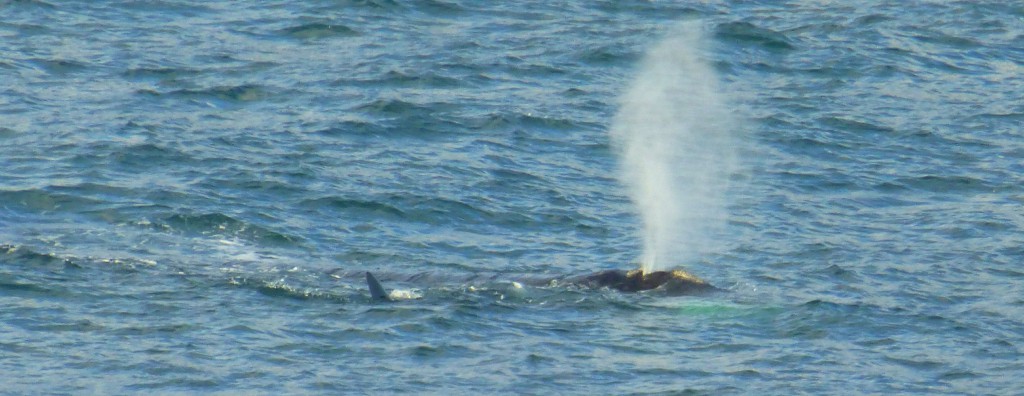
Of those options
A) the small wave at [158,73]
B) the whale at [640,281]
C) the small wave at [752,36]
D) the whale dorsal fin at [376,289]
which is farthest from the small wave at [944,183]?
the small wave at [158,73]

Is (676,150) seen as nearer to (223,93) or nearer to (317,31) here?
(223,93)

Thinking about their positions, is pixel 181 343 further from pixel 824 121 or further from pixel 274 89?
pixel 824 121

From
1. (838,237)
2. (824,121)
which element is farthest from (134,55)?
(838,237)

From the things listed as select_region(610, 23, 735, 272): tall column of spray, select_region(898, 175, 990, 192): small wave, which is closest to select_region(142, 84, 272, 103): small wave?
select_region(610, 23, 735, 272): tall column of spray

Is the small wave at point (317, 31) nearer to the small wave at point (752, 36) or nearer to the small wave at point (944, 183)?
the small wave at point (752, 36)

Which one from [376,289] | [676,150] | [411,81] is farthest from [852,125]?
[376,289]
